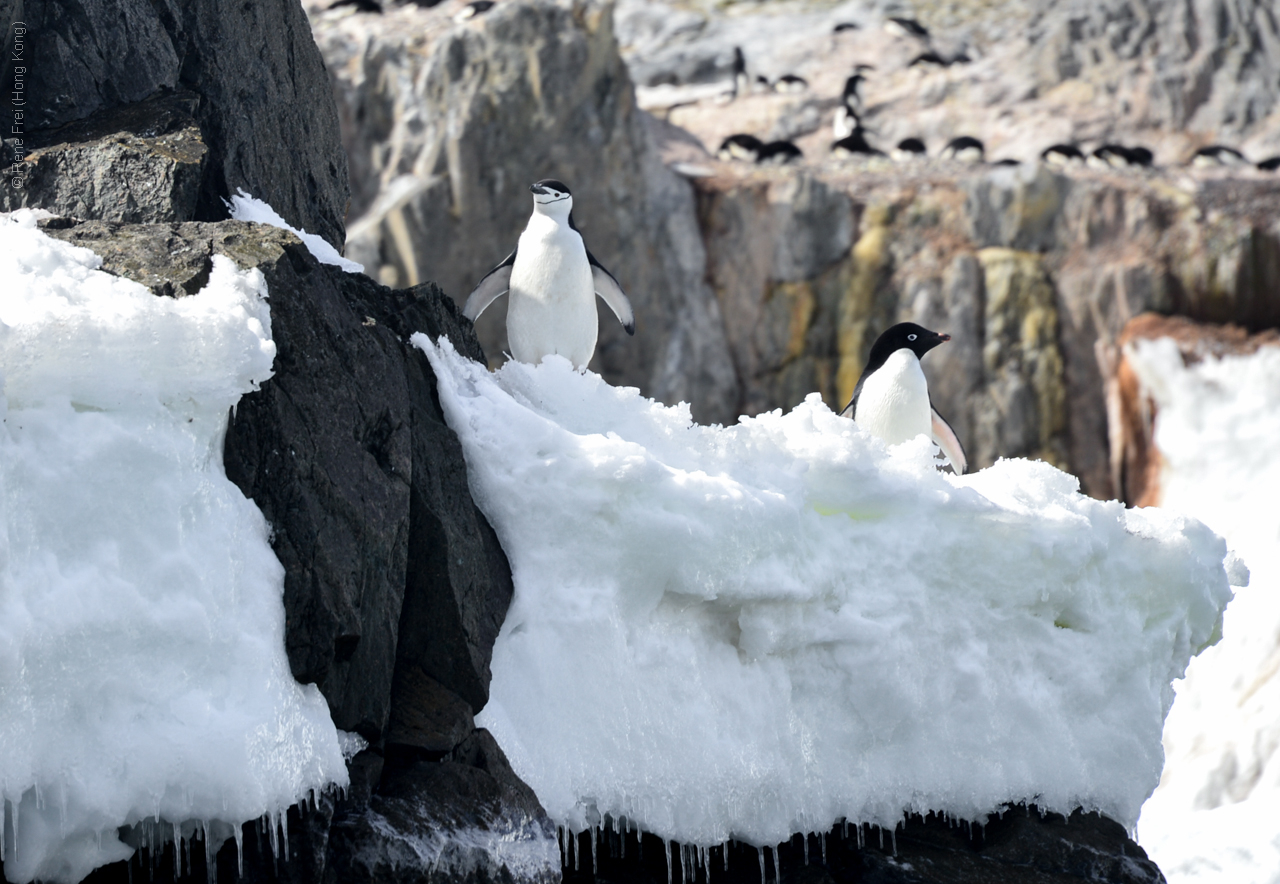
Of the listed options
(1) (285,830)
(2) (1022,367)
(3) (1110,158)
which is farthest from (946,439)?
(3) (1110,158)

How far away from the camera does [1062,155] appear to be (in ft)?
54.5

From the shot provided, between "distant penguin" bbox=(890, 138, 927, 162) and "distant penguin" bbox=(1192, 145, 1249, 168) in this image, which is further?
"distant penguin" bbox=(890, 138, 927, 162)

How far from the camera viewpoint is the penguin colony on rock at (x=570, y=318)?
635cm

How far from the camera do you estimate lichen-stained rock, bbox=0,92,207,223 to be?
4000 mm

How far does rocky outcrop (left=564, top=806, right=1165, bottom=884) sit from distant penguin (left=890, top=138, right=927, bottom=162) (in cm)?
1381

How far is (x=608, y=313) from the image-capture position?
14.9 meters

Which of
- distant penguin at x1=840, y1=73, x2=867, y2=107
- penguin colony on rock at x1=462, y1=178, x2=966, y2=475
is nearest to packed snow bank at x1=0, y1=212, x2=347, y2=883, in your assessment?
penguin colony on rock at x1=462, y1=178, x2=966, y2=475

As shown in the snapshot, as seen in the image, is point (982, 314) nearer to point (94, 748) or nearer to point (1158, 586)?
point (1158, 586)

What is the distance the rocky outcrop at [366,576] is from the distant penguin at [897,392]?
338cm

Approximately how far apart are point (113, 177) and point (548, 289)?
2567 millimetres

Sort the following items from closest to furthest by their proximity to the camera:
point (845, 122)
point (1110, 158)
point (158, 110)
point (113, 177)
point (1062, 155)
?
point (113, 177), point (158, 110), point (1110, 158), point (1062, 155), point (845, 122)

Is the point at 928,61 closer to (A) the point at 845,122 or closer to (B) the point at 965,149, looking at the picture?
(A) the point at 845,122

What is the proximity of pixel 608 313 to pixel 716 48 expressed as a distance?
7.39 meters

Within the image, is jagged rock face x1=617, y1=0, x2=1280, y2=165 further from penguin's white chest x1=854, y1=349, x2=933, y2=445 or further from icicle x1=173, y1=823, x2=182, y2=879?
icicle x1=173, y1=823, x2=182, y2=879
